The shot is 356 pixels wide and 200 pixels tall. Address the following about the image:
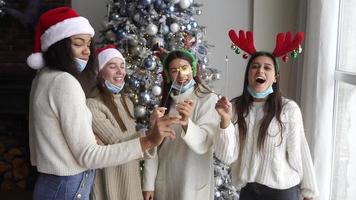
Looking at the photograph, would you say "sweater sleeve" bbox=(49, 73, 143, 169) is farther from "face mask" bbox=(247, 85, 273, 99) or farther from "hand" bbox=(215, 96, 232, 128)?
"face mask" bbox=(247, 85, 273, 99)

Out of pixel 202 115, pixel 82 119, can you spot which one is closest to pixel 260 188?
pixel 202 115

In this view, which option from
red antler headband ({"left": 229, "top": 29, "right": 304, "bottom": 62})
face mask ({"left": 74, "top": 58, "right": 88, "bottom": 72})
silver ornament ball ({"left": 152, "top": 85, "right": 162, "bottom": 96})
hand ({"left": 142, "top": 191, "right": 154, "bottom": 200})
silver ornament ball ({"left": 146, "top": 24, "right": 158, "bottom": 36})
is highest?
silver ornament ball ({"left": 146, "top": 24, "right": 158, "bottom": 36})

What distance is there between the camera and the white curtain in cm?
270

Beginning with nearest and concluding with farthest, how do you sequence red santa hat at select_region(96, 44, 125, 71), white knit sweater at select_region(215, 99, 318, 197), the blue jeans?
the blue jeans, white knit sweater at select_region(215, 99, 318, 197), red santa hat at select_region(96, 44, 125, 71)

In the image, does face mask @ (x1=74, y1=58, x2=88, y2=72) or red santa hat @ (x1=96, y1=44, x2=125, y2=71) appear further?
red santa hat @ (x1=96, y1=44, x2=125, y2=71)

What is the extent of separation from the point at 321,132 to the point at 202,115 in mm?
1130

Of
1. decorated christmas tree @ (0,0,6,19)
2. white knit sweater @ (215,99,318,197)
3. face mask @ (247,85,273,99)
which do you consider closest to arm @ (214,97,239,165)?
white knit sweater @ (215,99,318,197)

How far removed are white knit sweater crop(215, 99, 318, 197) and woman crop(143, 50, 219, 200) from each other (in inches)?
6.6

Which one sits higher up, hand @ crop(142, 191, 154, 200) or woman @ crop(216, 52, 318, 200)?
woman @ crop(216, 52, 318, 200)

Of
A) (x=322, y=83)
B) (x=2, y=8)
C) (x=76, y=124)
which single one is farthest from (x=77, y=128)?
(x=2, y=8)

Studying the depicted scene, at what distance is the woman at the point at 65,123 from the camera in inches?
57.6

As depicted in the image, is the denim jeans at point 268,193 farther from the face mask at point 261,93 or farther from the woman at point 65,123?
the woman at point 65,123

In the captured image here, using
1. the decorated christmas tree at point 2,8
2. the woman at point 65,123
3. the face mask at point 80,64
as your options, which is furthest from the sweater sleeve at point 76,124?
the decorated christmas tree at point 2,8

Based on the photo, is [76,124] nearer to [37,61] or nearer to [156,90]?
[37,61]
